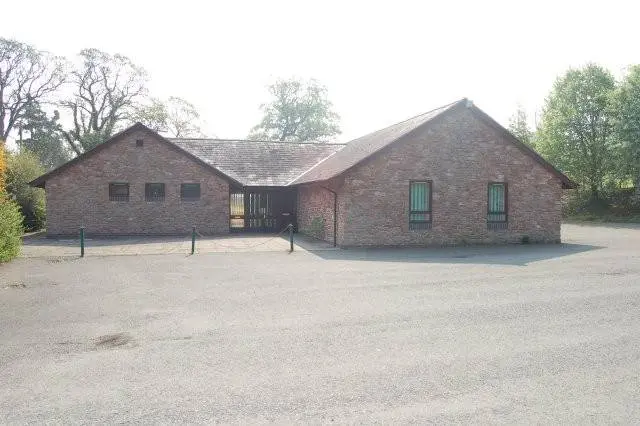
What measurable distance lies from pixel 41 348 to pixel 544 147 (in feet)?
150

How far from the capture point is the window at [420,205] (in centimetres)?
2017

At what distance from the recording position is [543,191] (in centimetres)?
2159

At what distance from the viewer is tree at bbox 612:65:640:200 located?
3684 cm

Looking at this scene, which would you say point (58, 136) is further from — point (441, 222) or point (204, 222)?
point (441, 222)

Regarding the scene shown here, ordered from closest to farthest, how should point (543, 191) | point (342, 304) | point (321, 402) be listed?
point (321, 402) → point (342, 304) → point (543, 191)

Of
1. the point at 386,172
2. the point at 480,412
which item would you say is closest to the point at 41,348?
the point at 480,412

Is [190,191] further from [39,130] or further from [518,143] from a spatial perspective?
[39,130]

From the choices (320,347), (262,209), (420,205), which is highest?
(420,205)

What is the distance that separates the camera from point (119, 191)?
78.1ft

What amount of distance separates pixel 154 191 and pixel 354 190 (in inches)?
404

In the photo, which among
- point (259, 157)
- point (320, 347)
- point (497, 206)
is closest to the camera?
point (320, 347)

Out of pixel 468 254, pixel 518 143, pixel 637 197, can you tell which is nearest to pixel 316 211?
pixel 468 254

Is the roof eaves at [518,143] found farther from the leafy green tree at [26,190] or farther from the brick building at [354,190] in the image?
the leafy green tree at [26,190]

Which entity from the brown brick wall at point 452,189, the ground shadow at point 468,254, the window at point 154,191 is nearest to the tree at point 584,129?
the brown brick wall at point 452,189
